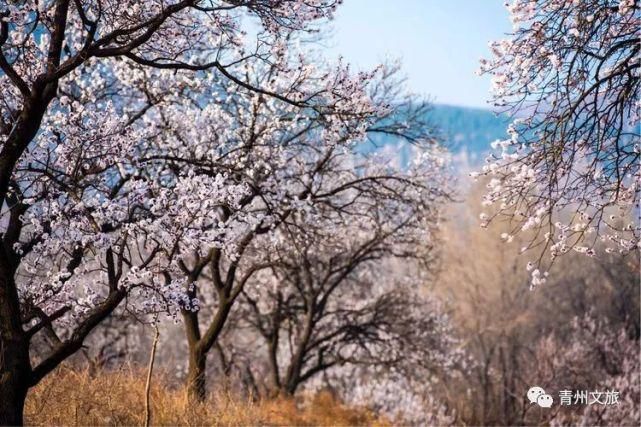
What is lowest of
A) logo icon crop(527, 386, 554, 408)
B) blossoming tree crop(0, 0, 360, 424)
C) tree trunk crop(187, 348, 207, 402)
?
logo icon crop(527, 386, 554, 408)

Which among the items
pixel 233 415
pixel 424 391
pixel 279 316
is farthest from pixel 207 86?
pixel 424 391

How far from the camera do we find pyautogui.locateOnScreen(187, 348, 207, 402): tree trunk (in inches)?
378

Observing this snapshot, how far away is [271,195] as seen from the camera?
1027 centimetres

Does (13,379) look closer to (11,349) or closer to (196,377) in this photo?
(11,349)

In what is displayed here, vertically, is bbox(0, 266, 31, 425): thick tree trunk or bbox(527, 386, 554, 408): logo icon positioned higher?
bbox(0, 266, 31, 425): thick tree trunk

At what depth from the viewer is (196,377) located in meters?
10.8

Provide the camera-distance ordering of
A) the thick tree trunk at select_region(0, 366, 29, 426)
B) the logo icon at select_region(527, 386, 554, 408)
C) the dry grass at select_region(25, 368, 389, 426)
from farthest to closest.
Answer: the logo icon at select_region(527, 386, 554, 408) < the dry grass at select_region(25, 368, 389, 426) < the thick tree trunk at select_region(0, 366, 29, 426)

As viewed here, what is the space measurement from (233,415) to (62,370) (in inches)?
95.1

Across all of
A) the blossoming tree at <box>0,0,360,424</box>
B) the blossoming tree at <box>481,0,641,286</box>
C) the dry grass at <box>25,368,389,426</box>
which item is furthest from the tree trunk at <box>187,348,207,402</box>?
the blossoming tree at <box>481,0,641,286</box>

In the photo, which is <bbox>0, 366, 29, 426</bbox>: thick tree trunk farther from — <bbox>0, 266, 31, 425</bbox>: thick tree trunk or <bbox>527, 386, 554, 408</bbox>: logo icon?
<bbox>527, 386, 554, 408</bbox>: logo icon

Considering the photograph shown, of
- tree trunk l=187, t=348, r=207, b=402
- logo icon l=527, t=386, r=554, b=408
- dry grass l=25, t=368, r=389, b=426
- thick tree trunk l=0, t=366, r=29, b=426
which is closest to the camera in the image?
thick tree trunk l=0, t=366, r=29, b=426

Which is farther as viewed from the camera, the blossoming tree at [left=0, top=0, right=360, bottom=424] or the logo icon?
the logo icon

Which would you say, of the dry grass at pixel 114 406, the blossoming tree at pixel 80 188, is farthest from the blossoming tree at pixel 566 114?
the dry grass at pixel 114 406

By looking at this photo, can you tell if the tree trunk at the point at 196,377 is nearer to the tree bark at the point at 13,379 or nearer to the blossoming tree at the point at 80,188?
the blossoming tree at the point at 80,188
